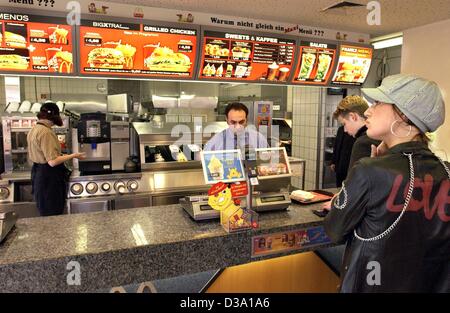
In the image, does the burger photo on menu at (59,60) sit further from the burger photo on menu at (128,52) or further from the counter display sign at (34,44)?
the burger photo on menu at (128,52)

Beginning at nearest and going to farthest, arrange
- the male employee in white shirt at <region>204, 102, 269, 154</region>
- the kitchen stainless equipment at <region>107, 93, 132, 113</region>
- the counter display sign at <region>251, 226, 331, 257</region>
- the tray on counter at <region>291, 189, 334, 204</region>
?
the counter display sign at <region>251, 226, 331, 257</region>
the tray on counter at <region>291, 189, 334, 204</region>
the male employee in white shirt at <region>204, 102, 269, 154</region>
the kitchen stainless equipment at <region>107, 93, 132, 113</region>

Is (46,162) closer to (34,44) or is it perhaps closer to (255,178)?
(34,44)

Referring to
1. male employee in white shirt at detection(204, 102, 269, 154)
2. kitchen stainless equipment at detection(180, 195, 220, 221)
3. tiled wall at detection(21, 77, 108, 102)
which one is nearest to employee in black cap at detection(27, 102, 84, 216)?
male employee in white shirt at detection(204, 102, 269, 154)

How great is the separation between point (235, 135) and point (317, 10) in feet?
5.08

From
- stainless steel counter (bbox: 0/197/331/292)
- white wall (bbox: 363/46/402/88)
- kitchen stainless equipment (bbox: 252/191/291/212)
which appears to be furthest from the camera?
white wall (bbox: 363/46/402/88)

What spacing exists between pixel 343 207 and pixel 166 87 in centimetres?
589

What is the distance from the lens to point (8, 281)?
4.61 ft

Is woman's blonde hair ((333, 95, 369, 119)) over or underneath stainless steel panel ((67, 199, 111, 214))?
over

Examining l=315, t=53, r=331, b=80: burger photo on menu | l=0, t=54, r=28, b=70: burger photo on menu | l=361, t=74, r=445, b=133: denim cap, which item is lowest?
l=361, t=74, r=445, b=133: denim cap

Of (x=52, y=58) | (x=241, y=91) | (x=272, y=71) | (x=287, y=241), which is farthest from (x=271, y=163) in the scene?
(x=241, y=91)

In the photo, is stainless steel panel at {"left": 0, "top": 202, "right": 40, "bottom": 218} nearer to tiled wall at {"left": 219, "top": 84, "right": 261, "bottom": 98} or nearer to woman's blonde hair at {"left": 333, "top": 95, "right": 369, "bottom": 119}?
woman's blonde hair at {"left": 333, "top": 95, "right": 369, "bottom": 119}

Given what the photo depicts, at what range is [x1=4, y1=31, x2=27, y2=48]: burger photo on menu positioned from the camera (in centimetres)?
307
